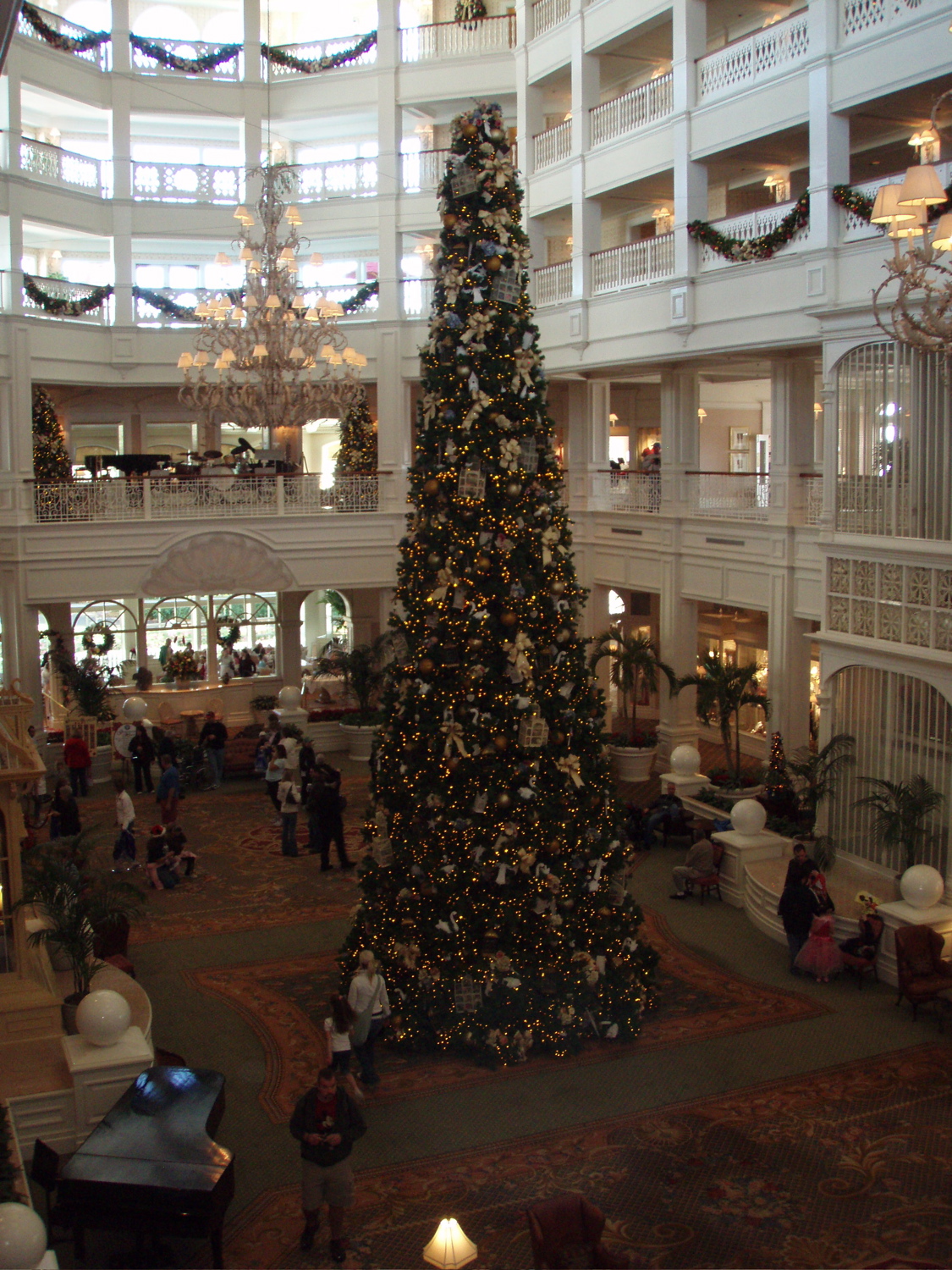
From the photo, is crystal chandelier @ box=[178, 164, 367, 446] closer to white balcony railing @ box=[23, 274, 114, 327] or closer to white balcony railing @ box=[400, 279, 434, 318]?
white balcony railing @ box=[23, 274, 114, 327]

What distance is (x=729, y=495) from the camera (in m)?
19.4

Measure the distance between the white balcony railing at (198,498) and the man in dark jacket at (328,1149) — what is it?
598 inches

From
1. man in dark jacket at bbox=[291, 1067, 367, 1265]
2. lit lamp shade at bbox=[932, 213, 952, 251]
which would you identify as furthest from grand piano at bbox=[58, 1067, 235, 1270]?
lit lamp shade at bbox=[932, 213, 952, 251]

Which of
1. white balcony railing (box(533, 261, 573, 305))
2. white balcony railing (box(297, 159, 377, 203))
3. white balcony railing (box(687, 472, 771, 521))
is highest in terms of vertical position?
white balcony railing (box(297, 159, 377, 203))

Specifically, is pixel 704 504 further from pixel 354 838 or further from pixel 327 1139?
pixel 327 1139

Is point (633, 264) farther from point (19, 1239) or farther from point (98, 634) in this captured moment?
point (19, 1239)

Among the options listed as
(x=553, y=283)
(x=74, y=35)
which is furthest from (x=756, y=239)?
(x=74, y=35)

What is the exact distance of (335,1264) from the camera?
7219 millimetres

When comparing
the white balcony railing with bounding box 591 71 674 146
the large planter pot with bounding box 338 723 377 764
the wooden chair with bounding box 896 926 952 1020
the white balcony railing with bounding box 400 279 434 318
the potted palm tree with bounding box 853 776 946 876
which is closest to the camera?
the wooden chair with bounding box 896 926 952 1020

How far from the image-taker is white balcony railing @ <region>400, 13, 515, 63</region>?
22859mm

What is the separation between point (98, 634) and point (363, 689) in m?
5.86

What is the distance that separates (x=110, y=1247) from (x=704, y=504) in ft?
49.2

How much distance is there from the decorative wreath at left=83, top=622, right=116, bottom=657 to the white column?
42.4ft

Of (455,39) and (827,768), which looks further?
(455,39)
